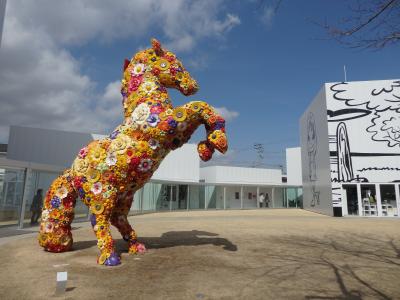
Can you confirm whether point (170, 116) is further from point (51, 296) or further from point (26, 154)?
point (26, 154)

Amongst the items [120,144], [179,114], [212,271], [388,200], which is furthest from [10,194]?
[388,200]

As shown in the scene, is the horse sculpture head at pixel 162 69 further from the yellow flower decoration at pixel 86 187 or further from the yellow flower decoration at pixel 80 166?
the yellow flower decoration at pixel 86 187

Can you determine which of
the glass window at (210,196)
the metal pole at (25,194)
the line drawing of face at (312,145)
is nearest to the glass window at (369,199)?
the line drawing of face at (312,145)

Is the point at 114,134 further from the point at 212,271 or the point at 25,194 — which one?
the point at 25,194

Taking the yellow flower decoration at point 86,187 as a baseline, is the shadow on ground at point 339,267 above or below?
below

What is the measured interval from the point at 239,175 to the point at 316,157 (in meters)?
11.6

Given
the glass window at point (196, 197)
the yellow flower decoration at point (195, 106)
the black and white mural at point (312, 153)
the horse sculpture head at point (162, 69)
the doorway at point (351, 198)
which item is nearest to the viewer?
the yellow flower decoration at point (195, 106)

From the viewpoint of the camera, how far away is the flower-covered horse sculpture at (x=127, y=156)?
591 centimetres

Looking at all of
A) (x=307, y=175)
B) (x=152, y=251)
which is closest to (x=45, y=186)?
(x=152, y=251)

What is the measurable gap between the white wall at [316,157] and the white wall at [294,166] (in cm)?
1091

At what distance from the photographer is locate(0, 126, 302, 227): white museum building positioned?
11.9 meters

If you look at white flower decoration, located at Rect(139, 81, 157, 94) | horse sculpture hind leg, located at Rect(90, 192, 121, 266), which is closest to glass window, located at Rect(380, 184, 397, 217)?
white flower decoration, located at Rect(139, 81, 157, 94)

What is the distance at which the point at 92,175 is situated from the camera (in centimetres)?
597

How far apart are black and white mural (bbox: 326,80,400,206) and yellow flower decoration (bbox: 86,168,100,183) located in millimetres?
17103
